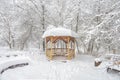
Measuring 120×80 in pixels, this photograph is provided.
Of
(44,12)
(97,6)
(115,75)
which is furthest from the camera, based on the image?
(44,12)

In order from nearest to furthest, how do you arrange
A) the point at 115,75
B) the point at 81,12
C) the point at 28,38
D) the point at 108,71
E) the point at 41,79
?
the point at 41,79
the point at 115,75
the point at 108,71
the point at 81,12
the point at 28,38

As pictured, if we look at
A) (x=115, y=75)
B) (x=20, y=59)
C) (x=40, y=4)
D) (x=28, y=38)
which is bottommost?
(x=115, y=75)

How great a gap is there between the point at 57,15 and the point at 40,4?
9.43 ft

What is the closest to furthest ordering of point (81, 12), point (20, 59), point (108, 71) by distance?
point (108, 71), point (20, 59), point (81, 12)

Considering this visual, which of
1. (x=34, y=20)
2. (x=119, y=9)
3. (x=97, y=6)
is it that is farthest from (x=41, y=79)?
(x=34, y=20)

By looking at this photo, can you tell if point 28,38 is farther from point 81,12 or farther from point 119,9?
point 119,9

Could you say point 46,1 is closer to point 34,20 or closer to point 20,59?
point 34,20

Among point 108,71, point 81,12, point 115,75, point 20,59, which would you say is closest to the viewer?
point 115,75

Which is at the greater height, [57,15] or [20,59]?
[57,15]

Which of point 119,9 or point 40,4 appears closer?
point 119,9

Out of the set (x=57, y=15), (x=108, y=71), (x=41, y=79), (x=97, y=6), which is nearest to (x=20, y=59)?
(x=41, y=79)

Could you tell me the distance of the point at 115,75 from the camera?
10055mm

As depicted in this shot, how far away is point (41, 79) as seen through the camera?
891cm

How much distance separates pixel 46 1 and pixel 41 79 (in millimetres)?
14948
